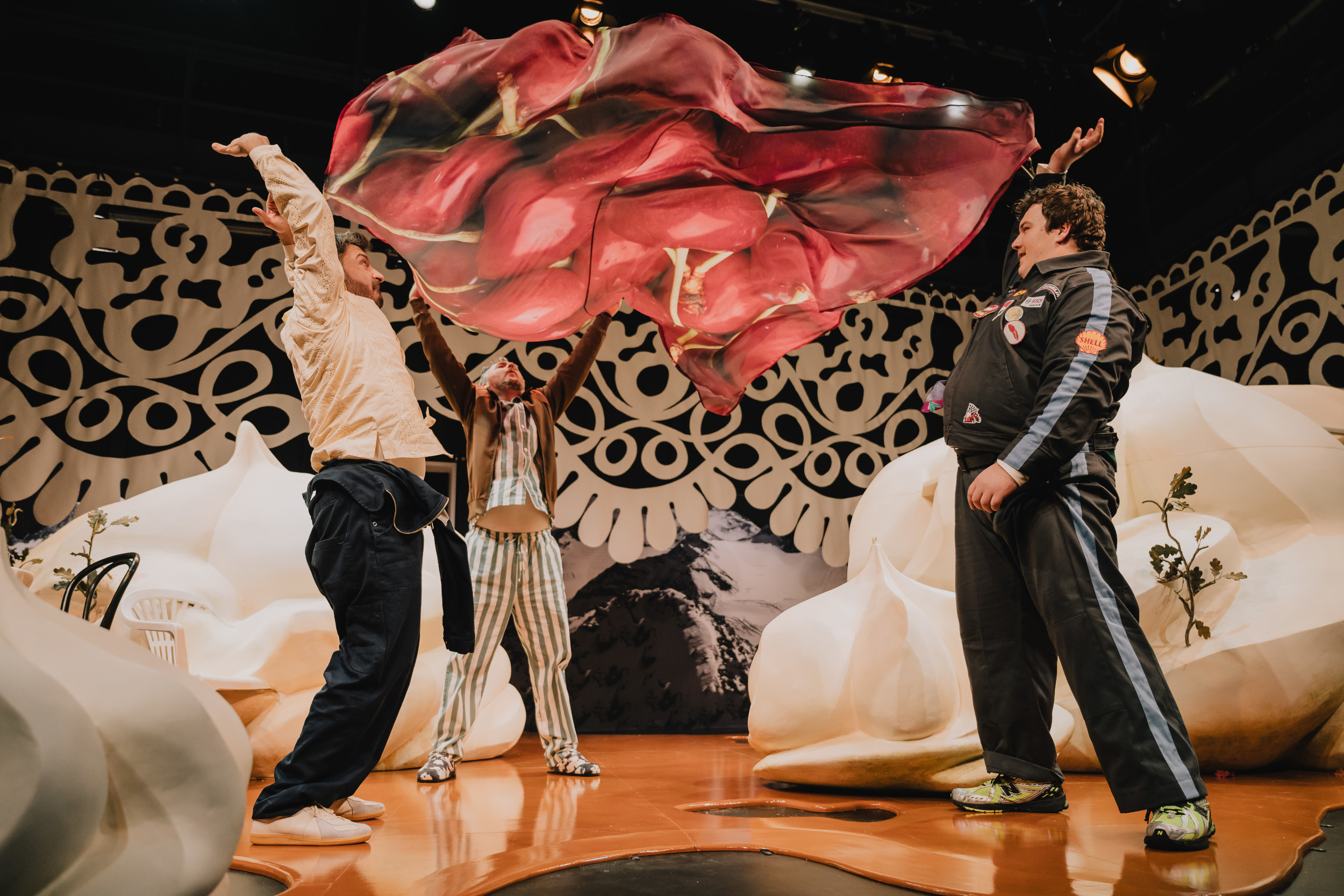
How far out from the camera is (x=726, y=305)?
2586mm

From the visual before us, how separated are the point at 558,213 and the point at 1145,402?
8.26 ft

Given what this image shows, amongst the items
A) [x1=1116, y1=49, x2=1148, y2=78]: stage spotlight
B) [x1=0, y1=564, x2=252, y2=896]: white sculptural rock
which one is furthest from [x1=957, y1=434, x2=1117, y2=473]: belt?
[x1=1116, y1=49, x2=1148, y2=78]: stage spotlight

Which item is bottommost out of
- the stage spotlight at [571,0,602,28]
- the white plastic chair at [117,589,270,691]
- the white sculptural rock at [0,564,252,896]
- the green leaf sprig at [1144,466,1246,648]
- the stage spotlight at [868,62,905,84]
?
the white sculptural rock at [0,564,252,896]

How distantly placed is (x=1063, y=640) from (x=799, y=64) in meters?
3.74

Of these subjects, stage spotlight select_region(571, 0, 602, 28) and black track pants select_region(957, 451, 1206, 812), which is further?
stage spotlight select_region(571, 0, 602, 28)

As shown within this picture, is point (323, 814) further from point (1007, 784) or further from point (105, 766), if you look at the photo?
point (1007, 784)

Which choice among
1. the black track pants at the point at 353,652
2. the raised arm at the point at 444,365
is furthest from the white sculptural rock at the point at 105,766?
the raised arm at the point at 444,365

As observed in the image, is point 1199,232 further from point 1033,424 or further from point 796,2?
point 1033,424

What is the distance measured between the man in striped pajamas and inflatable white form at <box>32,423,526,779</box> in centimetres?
25

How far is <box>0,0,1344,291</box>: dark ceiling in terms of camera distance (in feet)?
14.2

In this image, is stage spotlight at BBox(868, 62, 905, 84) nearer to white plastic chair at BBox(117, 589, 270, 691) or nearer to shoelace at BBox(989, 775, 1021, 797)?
shoelace at BBox(989, 775, 1021, 797)

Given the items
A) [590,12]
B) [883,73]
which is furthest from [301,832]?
[883,73]

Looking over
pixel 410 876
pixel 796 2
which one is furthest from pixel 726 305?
pixel 796 2

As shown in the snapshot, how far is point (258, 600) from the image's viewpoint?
3365 mm
